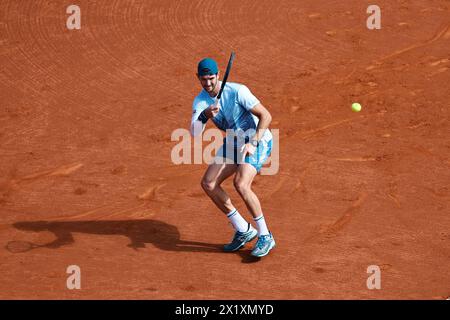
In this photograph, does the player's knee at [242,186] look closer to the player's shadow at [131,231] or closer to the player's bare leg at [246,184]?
the player's bare leg at [246,184]

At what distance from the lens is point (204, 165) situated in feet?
39.5

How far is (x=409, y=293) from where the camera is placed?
9133 mm

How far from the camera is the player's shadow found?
1019cm

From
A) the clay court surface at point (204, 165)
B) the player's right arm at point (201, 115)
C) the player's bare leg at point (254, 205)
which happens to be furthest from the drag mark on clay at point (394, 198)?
the player's right arm at point (201, 115)

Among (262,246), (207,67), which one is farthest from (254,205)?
(207,67)

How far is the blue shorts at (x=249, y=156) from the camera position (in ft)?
31.6

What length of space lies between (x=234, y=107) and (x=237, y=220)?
127cm

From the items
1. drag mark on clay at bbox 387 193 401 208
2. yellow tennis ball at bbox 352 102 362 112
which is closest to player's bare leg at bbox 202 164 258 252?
drag mark on clay at bbox 387 193 401 208

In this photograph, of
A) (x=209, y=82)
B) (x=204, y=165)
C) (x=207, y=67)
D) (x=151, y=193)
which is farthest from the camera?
(x=204, y=165)

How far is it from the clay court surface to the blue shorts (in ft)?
3.41

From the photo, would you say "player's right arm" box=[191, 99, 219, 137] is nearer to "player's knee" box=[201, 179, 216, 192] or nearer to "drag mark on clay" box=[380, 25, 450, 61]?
"player's knee" box=[201, 179, 216, 192]

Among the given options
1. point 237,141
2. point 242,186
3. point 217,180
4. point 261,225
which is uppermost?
point 237,141

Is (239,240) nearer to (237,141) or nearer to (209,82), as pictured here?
(237,141)
